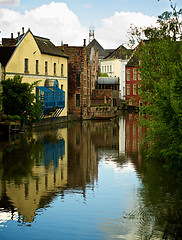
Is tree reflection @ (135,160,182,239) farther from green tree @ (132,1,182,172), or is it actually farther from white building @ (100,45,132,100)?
white building @ (100,45,132,100)

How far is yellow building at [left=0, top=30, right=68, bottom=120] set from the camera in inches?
1722

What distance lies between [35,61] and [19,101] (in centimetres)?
1011

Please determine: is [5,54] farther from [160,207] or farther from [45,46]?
[160,207]

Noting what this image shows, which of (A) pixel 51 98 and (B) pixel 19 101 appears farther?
(A) pixel 51 98

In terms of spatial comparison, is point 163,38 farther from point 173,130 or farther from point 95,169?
point 173,130

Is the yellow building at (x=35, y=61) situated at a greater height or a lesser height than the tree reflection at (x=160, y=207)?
greater

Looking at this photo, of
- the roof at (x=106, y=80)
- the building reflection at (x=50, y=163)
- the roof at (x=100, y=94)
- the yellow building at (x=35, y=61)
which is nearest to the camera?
the building reflection at (x=50, y=163)

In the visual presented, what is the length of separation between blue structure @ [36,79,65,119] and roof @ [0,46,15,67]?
4630mm

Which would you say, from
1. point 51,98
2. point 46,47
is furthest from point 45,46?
point 51,98

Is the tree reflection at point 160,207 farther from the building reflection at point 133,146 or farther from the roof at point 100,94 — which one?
the roof at point 100,94

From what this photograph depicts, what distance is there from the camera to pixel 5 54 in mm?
43750

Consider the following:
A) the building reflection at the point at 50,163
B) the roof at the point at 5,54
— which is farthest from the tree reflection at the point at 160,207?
the roof at the point at 5,54

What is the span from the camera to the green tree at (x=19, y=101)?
39.3 m

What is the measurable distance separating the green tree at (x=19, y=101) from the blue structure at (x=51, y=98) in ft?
16.9
